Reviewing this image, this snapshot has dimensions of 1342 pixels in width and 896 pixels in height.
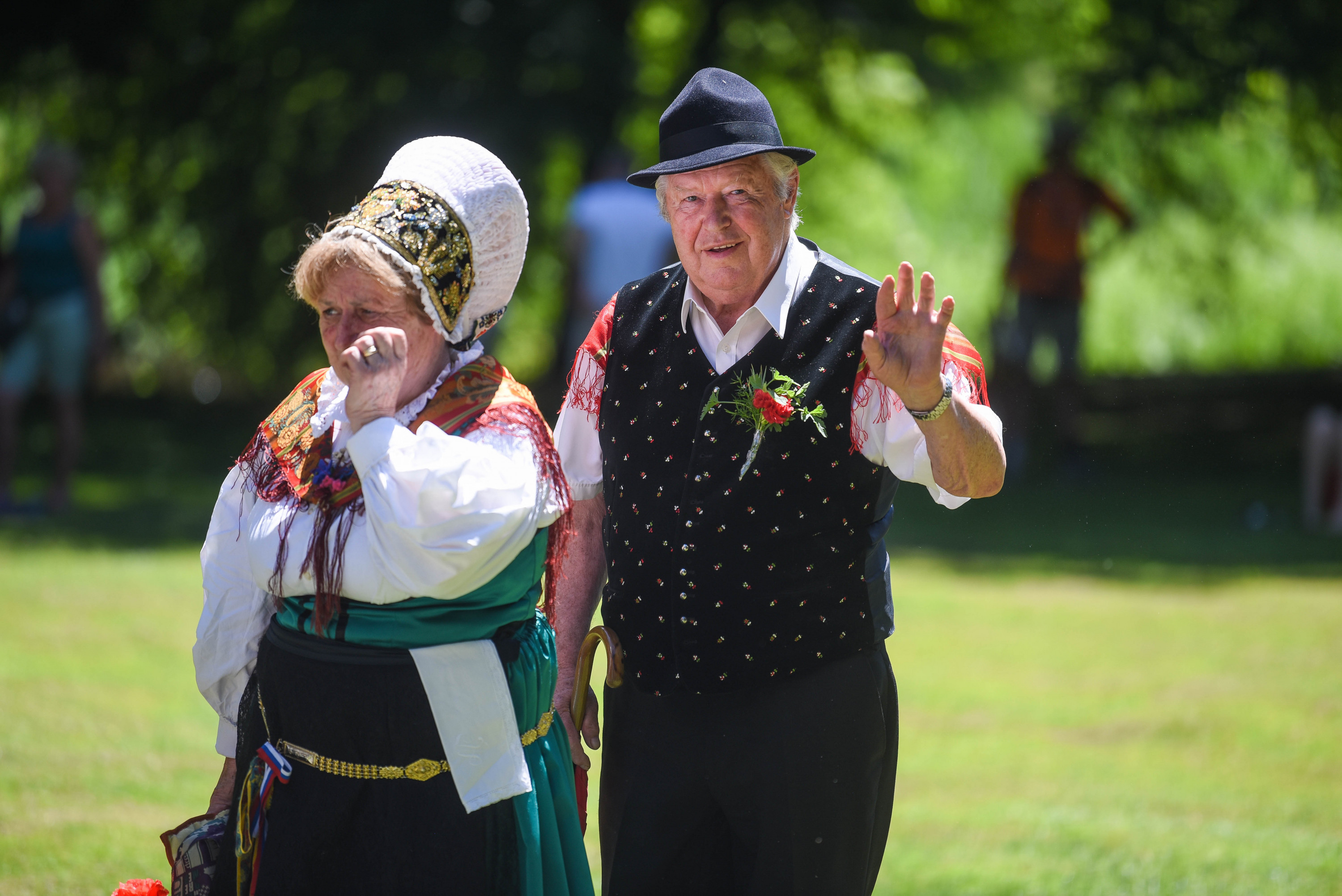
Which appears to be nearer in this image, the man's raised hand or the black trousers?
the man's raised hand

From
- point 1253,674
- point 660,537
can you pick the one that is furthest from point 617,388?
point 1253,674

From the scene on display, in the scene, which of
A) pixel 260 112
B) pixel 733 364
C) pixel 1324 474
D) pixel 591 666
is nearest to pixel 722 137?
pixel 733 364

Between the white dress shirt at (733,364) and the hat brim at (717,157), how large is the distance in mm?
177

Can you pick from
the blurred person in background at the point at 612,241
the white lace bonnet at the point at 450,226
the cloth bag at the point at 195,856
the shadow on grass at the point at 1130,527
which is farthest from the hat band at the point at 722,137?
the blurred person in background at the point at 612,241

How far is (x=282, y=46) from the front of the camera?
11.7m

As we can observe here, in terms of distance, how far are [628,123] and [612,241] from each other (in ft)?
9.68

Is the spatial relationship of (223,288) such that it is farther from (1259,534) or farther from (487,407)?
(487,407)

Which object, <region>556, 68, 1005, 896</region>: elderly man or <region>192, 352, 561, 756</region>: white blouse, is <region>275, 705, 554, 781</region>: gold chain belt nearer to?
<region>192, 352, 561, 756</region>: white blouse

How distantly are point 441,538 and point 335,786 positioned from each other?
47 cm

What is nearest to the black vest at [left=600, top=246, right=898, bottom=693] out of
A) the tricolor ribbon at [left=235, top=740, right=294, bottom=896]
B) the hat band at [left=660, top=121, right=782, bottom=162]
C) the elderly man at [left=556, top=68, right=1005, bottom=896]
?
the elderly man at [left=556, top=68, right=1005, bottom=896]

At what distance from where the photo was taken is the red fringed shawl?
2.16 metres

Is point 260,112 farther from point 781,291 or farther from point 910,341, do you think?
point 910,341

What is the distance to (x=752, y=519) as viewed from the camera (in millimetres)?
2398

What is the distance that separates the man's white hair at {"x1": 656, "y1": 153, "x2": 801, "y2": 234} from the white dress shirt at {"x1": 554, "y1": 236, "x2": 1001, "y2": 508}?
0.23 ft
